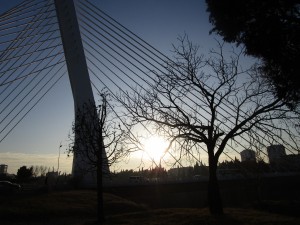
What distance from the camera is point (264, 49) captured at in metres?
10.3

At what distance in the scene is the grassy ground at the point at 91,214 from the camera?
520 inches

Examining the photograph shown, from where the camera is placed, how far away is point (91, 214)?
21.7 m

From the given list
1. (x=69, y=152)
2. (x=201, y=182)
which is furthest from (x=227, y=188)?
(x=69, y=152)

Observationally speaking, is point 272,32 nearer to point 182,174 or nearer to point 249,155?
point 249,155

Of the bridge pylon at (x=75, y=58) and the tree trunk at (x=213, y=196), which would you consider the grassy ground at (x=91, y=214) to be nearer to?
the tree trunk at (x=213, y=196)

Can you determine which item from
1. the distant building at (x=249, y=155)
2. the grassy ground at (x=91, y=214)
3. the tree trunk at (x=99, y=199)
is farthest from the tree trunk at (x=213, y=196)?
the tree trunk at (x=99, y=199)

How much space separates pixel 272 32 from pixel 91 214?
17346 mm

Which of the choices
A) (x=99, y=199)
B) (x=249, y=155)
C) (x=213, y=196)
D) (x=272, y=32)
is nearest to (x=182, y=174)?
(x=249, y=155)

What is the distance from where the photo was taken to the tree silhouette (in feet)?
32.3

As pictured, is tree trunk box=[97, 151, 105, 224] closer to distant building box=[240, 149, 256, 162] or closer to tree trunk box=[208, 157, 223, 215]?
tree trunk box=[208, 157, 223, 215]

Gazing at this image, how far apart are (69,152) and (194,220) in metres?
13.7

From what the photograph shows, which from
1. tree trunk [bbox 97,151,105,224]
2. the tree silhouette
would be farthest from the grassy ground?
the tree silhouette

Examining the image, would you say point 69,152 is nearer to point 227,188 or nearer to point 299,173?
point 227,188

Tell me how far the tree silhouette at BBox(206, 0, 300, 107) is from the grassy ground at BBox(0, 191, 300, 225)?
5.58 meters
